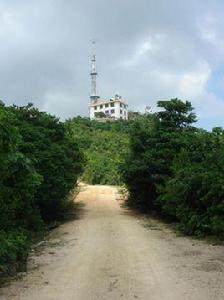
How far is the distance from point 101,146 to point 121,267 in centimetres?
5839

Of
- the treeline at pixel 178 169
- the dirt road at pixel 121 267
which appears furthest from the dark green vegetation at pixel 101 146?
the dirt road at pixel 121 267

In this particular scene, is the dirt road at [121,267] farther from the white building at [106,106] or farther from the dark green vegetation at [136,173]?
the white building at [106,106]

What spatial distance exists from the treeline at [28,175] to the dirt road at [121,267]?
909 mm

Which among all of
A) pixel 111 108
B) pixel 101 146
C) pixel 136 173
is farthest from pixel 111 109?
pixel 136 173

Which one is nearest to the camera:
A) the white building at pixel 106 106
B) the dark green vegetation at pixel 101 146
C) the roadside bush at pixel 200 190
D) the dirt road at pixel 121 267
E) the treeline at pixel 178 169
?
the dirt road at pixel 121 267

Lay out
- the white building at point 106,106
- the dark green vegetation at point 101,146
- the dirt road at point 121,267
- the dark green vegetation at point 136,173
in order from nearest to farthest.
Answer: the dirt road at point 121,267
the dark green vegetation at point 136,173
the dark green vegetation at point 101,146
the white building at point 106,106

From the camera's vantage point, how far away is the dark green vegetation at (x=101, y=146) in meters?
59.5

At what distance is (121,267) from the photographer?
13.7 meters

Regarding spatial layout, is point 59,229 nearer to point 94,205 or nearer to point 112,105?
point 94,205

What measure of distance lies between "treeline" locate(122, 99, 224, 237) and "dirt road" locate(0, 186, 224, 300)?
1.13 m

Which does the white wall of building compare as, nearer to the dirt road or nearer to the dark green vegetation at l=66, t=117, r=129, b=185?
the dark green vegetation at l=66, t=117, r=129, b=185

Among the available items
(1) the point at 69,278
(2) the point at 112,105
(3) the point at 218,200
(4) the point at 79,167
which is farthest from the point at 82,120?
(1) the point at 69,278

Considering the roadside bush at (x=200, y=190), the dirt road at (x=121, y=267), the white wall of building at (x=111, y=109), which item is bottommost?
the dirt road at (x=121, y=267)

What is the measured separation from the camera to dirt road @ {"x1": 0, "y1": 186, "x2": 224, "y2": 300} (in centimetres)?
1082
